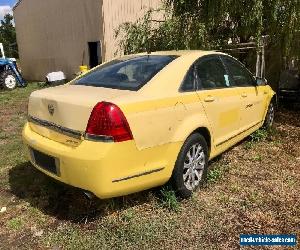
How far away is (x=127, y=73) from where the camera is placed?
419cm

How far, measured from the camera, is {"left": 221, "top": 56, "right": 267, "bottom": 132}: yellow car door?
518 cm

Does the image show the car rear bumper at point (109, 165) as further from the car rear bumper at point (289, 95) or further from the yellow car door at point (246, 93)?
the car rear bumper at point (289, 95)

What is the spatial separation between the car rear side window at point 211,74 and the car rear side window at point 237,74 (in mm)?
200

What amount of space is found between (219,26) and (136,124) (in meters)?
6.23

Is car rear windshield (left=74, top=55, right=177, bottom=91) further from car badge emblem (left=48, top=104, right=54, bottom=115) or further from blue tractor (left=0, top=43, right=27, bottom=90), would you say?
blue tractor (left=0, top=43, right=27, bottom=90)

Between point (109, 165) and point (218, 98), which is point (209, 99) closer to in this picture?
point (218, 98)

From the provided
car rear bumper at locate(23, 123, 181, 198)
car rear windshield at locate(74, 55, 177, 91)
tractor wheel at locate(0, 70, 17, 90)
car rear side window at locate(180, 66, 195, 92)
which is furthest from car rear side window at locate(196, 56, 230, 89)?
tractor wheel at locate(0, 70, 17, 90)

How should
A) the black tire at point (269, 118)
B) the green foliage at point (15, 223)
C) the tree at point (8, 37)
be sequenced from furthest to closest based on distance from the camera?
the tree at point (8, 37)
the black tire at point (269, 118)
the green foliage at point (15, 223)

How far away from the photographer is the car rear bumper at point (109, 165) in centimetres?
329

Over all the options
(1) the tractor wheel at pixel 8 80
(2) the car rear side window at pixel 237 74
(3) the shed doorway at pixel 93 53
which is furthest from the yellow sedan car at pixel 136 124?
(1) the tractor wheel at pixel 8 80

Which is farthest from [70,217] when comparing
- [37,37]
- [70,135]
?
[37,37]

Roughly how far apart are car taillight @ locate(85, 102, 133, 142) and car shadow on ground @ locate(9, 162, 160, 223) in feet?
2.54

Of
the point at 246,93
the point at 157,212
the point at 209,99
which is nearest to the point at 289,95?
the point at 246,93

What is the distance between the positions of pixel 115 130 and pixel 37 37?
19617 mm
